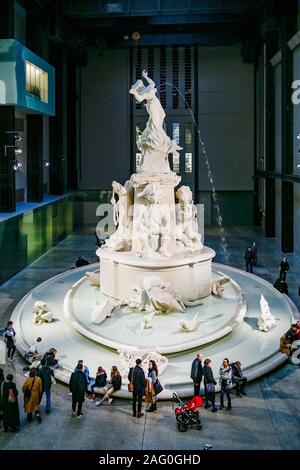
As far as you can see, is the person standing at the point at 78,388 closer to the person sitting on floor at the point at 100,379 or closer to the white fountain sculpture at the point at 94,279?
the person sitting on floor at the point at 100,379

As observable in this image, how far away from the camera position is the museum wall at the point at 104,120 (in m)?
37.6

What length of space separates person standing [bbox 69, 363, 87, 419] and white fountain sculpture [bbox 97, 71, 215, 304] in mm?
5424

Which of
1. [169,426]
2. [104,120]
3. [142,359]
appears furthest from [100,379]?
[104,120]

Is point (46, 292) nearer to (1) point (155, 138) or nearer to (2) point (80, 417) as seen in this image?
(1) point (155, 138)

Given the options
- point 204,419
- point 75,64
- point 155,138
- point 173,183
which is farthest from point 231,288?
point 75,64

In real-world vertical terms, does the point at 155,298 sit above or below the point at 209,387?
above

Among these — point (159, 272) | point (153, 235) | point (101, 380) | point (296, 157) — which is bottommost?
point (101, 380)

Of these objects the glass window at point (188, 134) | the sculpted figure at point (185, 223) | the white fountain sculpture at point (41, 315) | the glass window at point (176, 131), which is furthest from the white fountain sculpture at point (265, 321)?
the glass window at point (188, 134)

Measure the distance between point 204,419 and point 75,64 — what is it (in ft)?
104

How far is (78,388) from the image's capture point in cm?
952

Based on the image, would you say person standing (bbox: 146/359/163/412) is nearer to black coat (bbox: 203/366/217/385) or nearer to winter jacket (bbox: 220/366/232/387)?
black coat (bbox: 203/366/217/385)

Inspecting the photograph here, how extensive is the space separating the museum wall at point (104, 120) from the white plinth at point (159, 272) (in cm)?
2261

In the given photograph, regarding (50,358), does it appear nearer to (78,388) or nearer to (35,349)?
(35,349)

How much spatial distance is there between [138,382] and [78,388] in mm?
1066
